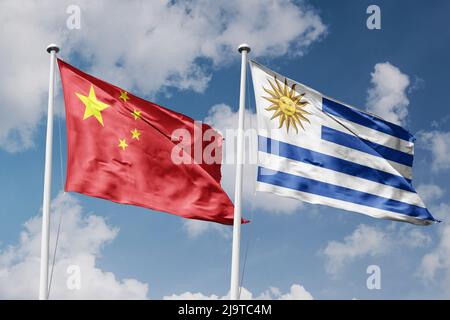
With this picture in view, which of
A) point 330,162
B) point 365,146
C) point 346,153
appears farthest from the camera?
point 365,146

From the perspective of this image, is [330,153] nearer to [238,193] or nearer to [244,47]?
[238,193]

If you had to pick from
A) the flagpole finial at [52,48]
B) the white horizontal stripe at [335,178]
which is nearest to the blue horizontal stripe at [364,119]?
the white horizontal stripe at [335,178]

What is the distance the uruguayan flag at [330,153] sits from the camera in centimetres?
1805

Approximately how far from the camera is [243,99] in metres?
17.8

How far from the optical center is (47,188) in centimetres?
1596

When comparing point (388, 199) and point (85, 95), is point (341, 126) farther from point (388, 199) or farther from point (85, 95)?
point (85, 95)

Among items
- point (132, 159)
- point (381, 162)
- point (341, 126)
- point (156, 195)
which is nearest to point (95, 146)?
point (132, 159)

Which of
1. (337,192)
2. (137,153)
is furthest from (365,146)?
(137,153)

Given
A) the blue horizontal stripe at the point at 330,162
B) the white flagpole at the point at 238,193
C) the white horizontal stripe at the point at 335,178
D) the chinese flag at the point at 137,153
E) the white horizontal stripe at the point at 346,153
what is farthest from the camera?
the white horizontal stripe at the point at 346,153

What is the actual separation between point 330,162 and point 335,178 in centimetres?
53

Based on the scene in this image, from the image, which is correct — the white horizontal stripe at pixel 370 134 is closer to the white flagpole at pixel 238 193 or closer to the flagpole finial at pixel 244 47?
the white flagpole at pixel 238 193

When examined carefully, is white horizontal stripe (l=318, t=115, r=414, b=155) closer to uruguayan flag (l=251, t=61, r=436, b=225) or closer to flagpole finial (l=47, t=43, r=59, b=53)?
uruguayan flag (l=251, t=61, r=436, b=225)

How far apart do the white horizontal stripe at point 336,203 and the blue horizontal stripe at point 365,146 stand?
75.1 inches

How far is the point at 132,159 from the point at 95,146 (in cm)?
108
